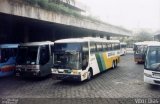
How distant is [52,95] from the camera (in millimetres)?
11195

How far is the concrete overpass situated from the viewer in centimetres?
1495

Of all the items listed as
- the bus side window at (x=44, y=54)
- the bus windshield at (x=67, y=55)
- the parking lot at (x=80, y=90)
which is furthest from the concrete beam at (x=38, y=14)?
the parking lot at (x=80, y=90)

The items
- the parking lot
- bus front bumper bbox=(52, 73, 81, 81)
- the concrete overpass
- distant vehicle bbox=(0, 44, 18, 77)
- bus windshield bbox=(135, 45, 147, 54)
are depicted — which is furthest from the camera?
bus windshield bbox=(135, 45, 147, 54)

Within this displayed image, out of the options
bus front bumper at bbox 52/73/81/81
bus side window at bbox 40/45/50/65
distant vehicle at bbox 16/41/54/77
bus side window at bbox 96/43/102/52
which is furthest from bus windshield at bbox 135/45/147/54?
bus front bumper at bbox 52/73/81/81

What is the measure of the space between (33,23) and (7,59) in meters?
5.65

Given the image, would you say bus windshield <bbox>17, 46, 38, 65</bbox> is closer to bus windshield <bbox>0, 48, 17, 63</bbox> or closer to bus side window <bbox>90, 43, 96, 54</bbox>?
bus windshield <bbox>0, 48, 17, 63</bbox>

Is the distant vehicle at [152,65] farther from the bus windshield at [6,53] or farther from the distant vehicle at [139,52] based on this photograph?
the distant vehicle at [139,52]

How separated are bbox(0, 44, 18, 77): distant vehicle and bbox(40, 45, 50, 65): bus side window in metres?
2.87

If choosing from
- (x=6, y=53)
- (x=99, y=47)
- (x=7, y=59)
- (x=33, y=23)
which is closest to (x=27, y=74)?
(x=7, y=59)

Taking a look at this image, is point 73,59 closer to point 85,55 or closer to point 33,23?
point 85,55

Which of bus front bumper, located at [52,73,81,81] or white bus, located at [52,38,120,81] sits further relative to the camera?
white bus, located at [52,38,120,81]

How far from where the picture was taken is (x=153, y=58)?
12195 millimetres

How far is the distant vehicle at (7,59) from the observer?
1638cm

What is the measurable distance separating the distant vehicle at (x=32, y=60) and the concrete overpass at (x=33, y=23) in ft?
7.21
